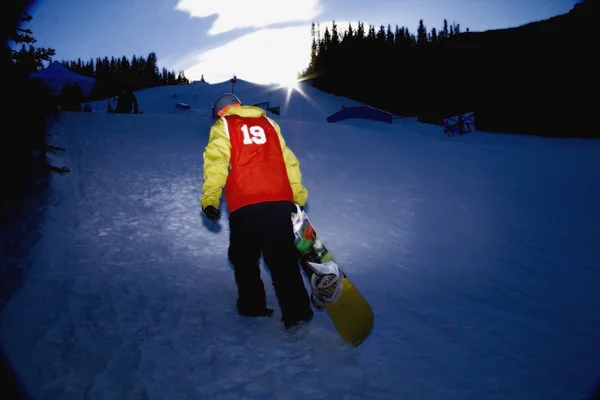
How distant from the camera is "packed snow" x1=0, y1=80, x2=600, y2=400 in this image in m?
2.40

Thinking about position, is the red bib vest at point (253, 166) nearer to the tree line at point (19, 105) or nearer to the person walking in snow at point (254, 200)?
the person walking in snow at point (254, 200)

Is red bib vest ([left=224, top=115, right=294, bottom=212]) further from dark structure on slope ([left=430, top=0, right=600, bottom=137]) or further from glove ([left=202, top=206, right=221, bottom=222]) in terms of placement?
dark structure on slope ([left=430, top=0, right=600, bottom=137])

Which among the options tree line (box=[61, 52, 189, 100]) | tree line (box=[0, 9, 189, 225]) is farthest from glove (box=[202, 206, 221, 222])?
tree line (box=[61, 52, 189, 100])

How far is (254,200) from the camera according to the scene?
9.10ft

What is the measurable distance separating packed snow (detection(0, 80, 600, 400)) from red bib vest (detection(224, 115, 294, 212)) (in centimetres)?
114

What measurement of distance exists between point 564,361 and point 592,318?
1.07 meters

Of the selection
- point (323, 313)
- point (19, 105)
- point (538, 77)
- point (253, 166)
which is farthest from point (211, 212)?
point (538, 77)

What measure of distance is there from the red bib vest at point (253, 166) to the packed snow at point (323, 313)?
1136mm

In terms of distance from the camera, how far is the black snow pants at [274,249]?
280cm

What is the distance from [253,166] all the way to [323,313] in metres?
1.54

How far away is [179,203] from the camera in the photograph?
238 inches

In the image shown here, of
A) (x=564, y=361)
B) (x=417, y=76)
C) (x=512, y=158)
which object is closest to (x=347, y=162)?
(x=512, y=158)

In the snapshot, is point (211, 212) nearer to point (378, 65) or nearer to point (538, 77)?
point (538, 77)

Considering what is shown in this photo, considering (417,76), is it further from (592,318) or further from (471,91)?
(592,318)
